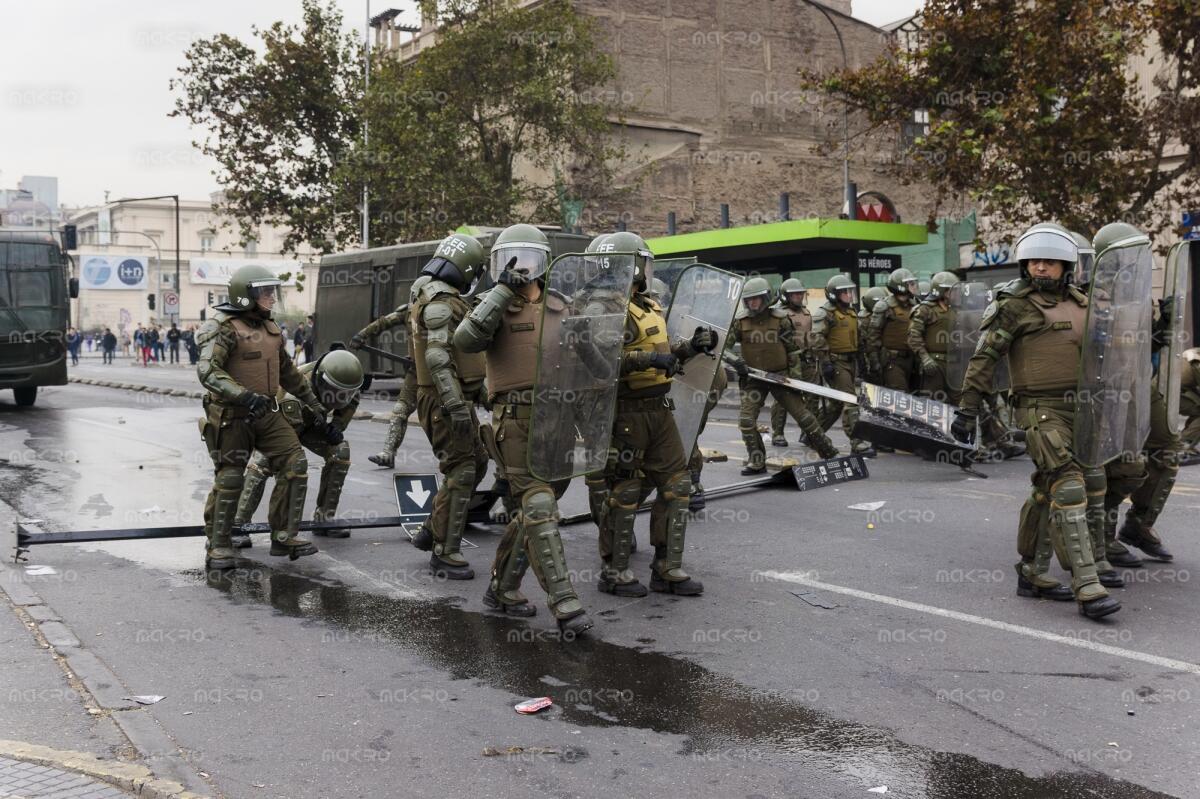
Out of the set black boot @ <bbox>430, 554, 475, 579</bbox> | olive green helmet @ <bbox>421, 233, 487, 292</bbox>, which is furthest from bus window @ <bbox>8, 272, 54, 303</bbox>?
black boot @ <bbox>430, 554, 475, 579</bbox>

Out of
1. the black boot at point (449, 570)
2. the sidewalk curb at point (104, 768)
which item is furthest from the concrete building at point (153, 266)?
the sidewalk curb at point (104, 768)

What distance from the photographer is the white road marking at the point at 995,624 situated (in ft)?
17.7

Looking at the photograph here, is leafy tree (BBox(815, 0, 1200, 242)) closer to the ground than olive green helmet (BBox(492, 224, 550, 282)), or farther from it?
farther from it

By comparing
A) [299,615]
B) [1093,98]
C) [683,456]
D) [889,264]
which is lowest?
[299,615]

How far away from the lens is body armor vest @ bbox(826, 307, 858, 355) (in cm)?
1369

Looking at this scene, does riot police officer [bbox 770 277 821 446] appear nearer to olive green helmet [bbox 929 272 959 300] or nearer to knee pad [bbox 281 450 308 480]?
olive green helmet [bbox 929 272 959 300]

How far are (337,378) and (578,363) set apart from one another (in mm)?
Result: 3105

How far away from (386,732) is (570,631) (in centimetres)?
133

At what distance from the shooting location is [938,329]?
1304cm

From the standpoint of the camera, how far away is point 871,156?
40219 millimetres

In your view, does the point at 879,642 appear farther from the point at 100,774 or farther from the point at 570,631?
the point at 100,774

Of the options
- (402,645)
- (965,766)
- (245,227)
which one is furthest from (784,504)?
(245,227)

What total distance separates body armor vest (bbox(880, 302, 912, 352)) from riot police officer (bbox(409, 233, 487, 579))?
23.7 feet

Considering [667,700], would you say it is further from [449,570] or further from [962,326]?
[962,326]
